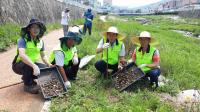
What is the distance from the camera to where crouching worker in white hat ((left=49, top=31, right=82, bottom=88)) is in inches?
275

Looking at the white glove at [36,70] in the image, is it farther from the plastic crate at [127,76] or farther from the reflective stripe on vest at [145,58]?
the reflective stripe on vest at [145,58]

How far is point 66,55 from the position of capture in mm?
7242

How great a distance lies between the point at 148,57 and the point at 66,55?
1750 mm

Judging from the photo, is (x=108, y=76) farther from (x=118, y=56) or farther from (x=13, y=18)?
(x=13, y=18)

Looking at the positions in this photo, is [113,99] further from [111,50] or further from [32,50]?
[32,50]

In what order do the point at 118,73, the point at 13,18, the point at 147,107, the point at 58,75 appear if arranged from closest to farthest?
the point at 147,107 < the point at 58,75 < the point at 118,73 < the point at 13,18

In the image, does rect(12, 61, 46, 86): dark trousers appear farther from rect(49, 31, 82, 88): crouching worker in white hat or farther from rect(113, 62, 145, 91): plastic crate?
rect(113, 62, 145, 91): plastic crate

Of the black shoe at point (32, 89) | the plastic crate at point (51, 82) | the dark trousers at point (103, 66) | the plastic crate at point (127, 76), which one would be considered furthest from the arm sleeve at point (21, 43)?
the plastic crate at point (127, 76)

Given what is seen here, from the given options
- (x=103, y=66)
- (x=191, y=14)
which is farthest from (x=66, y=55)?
(x=191, y=14)

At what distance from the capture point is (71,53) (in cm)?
730

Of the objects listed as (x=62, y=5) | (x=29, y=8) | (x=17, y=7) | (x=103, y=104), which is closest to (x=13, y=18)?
(x=17, y=7)

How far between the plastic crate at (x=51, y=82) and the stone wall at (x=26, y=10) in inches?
338

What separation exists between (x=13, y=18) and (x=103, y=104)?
11.9m

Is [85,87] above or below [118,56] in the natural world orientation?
below
